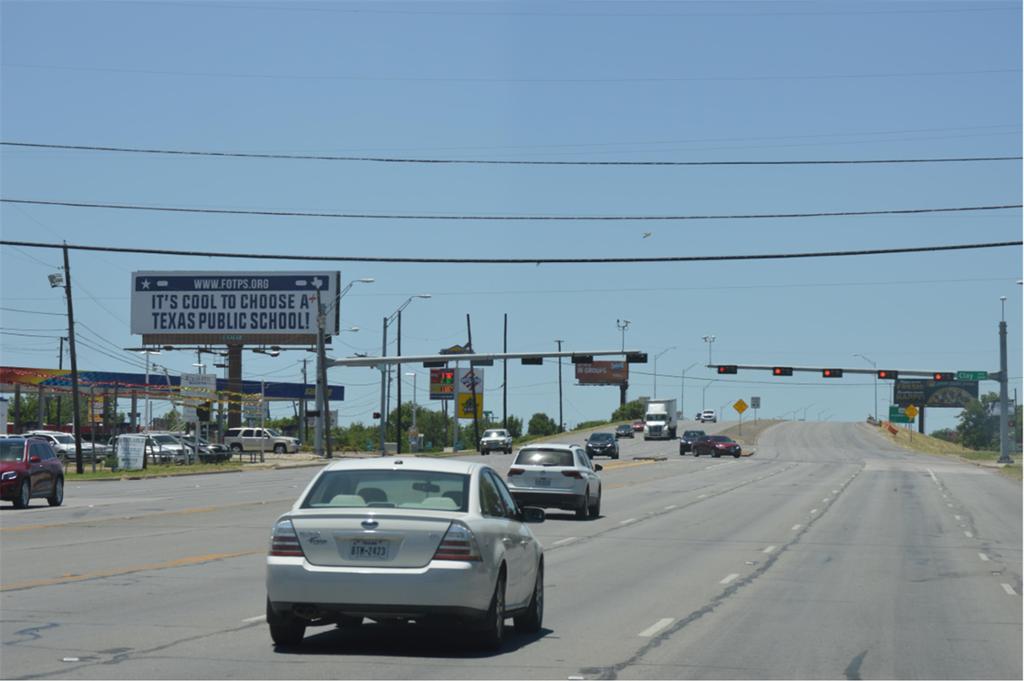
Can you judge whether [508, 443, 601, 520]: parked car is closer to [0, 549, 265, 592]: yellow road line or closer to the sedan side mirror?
[0, 549, 265, 592]: yellow road line

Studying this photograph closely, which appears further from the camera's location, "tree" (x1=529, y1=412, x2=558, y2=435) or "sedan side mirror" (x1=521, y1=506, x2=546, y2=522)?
"tree" (x1=529, y1=412, x2=558, y2=435)

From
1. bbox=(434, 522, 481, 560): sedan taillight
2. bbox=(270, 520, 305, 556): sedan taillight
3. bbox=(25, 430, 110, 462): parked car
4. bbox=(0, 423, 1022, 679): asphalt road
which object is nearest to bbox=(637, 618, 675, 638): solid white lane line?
bbox=(0, 423, 1022, 679): asphalt road

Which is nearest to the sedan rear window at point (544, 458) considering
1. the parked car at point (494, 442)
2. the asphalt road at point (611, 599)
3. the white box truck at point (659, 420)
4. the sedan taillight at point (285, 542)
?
the asphalt road at point (611, 599)

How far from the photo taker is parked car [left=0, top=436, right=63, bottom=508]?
3238 centimetres

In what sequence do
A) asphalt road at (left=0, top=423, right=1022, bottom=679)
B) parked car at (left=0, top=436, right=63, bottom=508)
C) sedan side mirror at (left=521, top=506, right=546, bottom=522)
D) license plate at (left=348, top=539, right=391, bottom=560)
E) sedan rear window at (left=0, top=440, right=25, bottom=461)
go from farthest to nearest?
1. sedan rear window at (left=0, top=440, right=25, bottom=461)
2. parked car at (left=0, top=436, right=63, bottom=508)
3. sedan side mirror at (left=521, top=506, right=546, bottom=522)
4. asphalt road at (left=0, top=423, right=1022, bottom=679)
5. license plate at (left=348, top=539, right=391, bottom=560)

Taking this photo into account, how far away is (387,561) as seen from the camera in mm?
10812

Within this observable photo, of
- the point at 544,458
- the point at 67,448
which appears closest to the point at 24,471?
the point at 544,458

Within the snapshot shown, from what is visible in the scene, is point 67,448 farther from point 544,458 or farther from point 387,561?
point 387,561

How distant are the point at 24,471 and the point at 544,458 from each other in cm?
1208

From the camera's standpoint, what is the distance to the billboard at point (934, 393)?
168 metres

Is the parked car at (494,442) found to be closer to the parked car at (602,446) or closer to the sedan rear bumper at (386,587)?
the parked car at (602,446)

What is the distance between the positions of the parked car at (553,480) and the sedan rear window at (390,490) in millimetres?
19888

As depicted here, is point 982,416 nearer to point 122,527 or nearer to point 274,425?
point 274,425

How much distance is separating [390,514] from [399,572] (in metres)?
0.47
